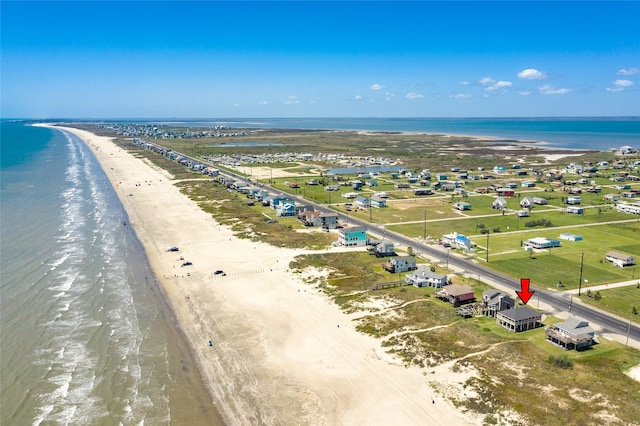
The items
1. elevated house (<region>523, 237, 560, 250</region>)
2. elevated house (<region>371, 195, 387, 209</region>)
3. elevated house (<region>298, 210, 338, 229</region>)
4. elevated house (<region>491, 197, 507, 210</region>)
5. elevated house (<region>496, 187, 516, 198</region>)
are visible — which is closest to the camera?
elevated house (<region>523, 237, 560, 250</region>)

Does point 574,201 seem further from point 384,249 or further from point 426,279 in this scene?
point 426,279

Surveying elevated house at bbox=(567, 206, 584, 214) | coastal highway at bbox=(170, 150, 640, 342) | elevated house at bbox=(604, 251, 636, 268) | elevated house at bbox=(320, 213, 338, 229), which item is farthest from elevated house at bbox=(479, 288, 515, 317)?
elevated house at bbox=(567, 206, 584, 214)

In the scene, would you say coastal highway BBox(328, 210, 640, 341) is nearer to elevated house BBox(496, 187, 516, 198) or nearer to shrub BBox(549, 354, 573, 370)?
shrub BBox(549, 354, 573, 370)

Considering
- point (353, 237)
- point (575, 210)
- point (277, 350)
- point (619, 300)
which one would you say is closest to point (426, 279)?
point (353, 237)

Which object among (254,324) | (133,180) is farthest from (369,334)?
(133,180)

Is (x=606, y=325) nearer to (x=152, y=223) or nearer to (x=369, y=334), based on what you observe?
(x=369, y=334)

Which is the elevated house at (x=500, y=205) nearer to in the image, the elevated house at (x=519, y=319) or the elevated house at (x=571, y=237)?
the elevated house at (x=571, y=237)
